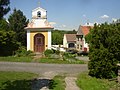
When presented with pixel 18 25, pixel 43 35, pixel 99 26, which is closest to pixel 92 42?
pixel 99 26

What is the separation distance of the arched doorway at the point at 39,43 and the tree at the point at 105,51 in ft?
72.6

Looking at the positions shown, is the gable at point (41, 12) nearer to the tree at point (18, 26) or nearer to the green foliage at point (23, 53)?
the green foliage at point (23, 53)

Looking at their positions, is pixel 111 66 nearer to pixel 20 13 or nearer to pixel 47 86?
pixel 47 86

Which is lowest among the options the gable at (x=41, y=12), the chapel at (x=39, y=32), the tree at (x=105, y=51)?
the tree at (x=105, y=51)

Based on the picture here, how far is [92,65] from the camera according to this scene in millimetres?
21750

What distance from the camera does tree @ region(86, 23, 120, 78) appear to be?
69.5ft

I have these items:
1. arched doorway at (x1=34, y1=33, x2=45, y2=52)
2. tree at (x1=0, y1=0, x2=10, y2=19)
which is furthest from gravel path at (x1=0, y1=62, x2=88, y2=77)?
arched doorway at (x1=34, y1=33, x2=45, y2=52)

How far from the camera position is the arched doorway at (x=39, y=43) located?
43344 mm

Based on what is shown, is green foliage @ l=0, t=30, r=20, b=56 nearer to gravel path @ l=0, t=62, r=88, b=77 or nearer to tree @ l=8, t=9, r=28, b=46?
tree @ l=8, t=9, r=28, b=46

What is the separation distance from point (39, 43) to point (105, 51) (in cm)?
2332

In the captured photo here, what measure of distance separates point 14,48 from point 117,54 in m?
25.2

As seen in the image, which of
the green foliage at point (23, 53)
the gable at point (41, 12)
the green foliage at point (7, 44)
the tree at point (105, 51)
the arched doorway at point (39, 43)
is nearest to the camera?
the tree at point (105, 51)

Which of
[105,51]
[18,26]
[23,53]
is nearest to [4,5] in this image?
[105,51]

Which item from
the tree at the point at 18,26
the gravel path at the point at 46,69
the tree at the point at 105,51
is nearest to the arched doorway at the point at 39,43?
the tree at the point at 18,26
